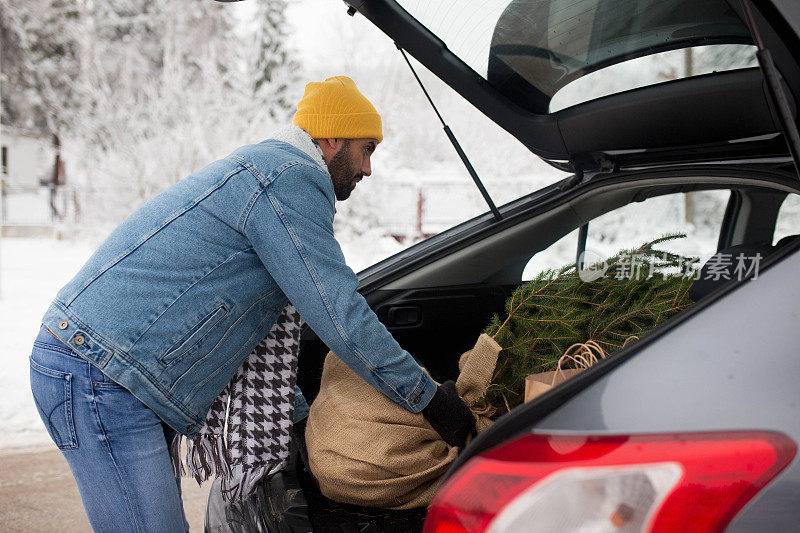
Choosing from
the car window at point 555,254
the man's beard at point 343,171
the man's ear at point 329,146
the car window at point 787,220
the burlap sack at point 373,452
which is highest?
the man's ear at point 329,146

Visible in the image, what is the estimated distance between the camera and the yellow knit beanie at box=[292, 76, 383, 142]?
162 cm

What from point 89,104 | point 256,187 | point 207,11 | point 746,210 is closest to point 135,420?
point 256,187

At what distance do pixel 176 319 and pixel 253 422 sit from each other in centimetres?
38

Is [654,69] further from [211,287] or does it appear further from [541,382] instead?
[211,287]

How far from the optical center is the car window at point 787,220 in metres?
2.36

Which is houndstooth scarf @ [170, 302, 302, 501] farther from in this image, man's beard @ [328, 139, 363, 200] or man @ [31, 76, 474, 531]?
man's beard @ [328, 139, 363, 200]

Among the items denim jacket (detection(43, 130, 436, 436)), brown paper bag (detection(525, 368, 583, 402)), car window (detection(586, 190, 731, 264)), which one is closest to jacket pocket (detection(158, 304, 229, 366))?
denim jacket (detection(43, 130, 436, 436))

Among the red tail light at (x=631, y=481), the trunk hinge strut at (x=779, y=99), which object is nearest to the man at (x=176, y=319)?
the red tail light at (x=631, y=481)

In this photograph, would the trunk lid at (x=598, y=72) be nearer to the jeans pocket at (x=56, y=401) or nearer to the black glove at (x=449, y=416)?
the black glove at (x=449, y=416)

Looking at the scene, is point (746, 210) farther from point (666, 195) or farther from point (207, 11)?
point (207, 11)

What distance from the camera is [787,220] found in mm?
2490

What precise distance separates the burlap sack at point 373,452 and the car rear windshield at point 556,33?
1193 millimetres

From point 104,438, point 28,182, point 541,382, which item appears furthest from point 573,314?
point 28,182

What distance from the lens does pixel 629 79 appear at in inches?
74.4
